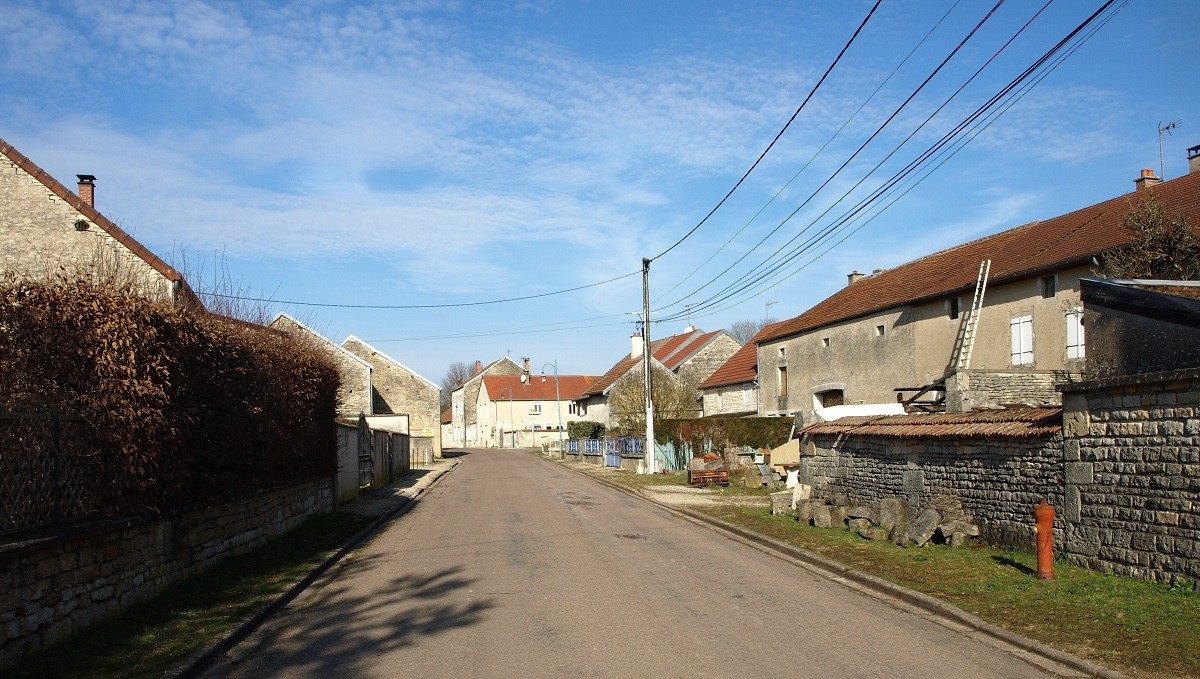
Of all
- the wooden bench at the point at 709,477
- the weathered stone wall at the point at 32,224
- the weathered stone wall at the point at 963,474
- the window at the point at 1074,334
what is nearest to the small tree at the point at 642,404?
the wooden bench at the point at 709,477

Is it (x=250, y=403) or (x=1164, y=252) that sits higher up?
(x=1164, y=252)

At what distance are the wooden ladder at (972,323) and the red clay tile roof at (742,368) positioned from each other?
15.1m

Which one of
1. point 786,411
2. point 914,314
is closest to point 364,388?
point 786,411

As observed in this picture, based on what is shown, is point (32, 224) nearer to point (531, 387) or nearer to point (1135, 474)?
point (1135, 474)

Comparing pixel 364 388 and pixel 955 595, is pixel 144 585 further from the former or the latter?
pixel 364 388

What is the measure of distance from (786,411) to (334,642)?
111 feet

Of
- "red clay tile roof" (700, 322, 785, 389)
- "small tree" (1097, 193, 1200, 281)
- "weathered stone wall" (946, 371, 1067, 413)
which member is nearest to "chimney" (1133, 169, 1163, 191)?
"weathered stone wall" (946, 371, 1067, 413)

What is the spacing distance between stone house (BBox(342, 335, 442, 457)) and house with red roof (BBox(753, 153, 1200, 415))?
24.4m

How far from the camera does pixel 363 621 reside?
812 centimetres

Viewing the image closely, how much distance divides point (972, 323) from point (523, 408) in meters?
65.1

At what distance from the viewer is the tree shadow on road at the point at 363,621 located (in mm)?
6664

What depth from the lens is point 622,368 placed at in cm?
A: 6506

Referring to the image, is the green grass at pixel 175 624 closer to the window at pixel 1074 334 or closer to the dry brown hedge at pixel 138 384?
the dry brown hedge at pixel 138 384

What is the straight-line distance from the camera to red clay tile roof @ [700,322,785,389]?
145ft
